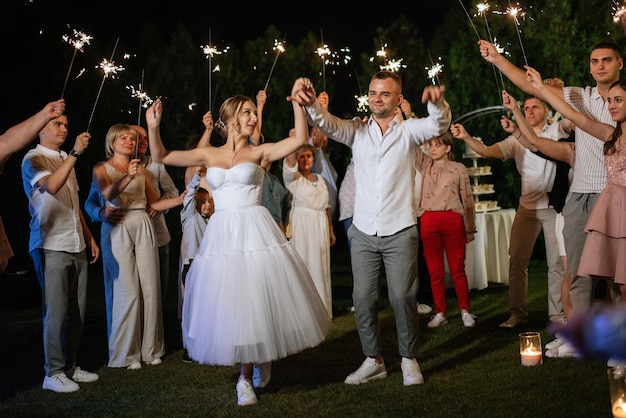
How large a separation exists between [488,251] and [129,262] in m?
5.86

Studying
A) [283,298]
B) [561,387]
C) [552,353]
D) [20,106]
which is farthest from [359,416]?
[20,106]

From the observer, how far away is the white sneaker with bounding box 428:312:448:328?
8.03m

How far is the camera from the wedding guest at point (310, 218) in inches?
344

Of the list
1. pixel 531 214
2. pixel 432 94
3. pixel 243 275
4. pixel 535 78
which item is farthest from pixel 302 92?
pixel 531 214

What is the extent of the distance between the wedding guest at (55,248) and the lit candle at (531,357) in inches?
Result: 129

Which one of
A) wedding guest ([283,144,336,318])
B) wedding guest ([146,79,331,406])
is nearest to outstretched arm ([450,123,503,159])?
wedding guest ([146,79,331,406])

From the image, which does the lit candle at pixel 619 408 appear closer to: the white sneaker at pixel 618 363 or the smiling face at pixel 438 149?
the white sneaker at pixel 618 363

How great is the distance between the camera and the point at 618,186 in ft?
17.1

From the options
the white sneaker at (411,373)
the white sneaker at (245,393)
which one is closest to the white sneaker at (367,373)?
the white sneaker at (411,373)

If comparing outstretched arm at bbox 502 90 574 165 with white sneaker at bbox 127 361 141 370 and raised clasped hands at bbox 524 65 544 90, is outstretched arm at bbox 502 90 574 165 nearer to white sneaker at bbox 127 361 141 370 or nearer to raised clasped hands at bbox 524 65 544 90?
raised clasped hands at bbox 524 65 544 90

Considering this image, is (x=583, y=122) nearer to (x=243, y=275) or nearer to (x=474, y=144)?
(x=474, y=144)

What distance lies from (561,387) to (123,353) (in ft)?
11.5

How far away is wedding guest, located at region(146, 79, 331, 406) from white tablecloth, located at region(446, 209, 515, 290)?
556 centimetres

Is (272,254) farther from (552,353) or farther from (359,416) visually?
(552,353)
